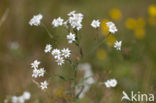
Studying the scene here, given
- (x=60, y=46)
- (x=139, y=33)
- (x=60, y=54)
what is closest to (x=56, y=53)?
(x=60, y=54)

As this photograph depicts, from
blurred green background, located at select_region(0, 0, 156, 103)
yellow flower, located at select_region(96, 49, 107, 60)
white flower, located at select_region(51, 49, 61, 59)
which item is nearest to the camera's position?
white flower, located at select_region(51, 49, 61, 59)

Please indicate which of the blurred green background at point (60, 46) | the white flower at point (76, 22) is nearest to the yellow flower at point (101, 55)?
the blurred green background at point (60, 46)

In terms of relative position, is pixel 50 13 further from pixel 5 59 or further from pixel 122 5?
pixel 122 5

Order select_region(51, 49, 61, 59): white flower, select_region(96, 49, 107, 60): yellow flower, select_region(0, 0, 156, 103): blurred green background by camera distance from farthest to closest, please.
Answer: select_region(96, 49, 107, 60): yellow flower, select_region(0, 0, 156, 103): blurred green background, select_region(51, 49, 61, 59): white flower

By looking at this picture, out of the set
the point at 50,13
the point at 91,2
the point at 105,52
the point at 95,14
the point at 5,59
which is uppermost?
the point at 91,2

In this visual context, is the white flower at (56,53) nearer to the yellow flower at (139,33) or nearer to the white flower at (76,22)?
the white flower at (76,22)

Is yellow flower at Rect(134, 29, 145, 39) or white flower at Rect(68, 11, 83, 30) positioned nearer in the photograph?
white flower at Rect(68, 11, 83, 30)

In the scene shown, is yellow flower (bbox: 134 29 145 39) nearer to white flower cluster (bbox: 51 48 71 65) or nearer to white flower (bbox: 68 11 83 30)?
white flower (bbox: 68 11 83 30)

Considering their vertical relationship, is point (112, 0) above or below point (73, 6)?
above

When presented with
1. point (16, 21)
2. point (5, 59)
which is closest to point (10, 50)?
point (5, 59)

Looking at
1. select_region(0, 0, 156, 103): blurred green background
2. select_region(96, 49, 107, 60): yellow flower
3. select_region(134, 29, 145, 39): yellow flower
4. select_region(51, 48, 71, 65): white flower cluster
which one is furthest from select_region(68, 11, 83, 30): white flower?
select_region(134, 29, 145, 39): yellow flower

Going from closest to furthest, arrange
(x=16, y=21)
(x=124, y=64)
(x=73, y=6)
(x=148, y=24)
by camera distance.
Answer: (x=124, y=64) → (x=16, y=21) → (x=148, y=24) → (x=73, y=6)
